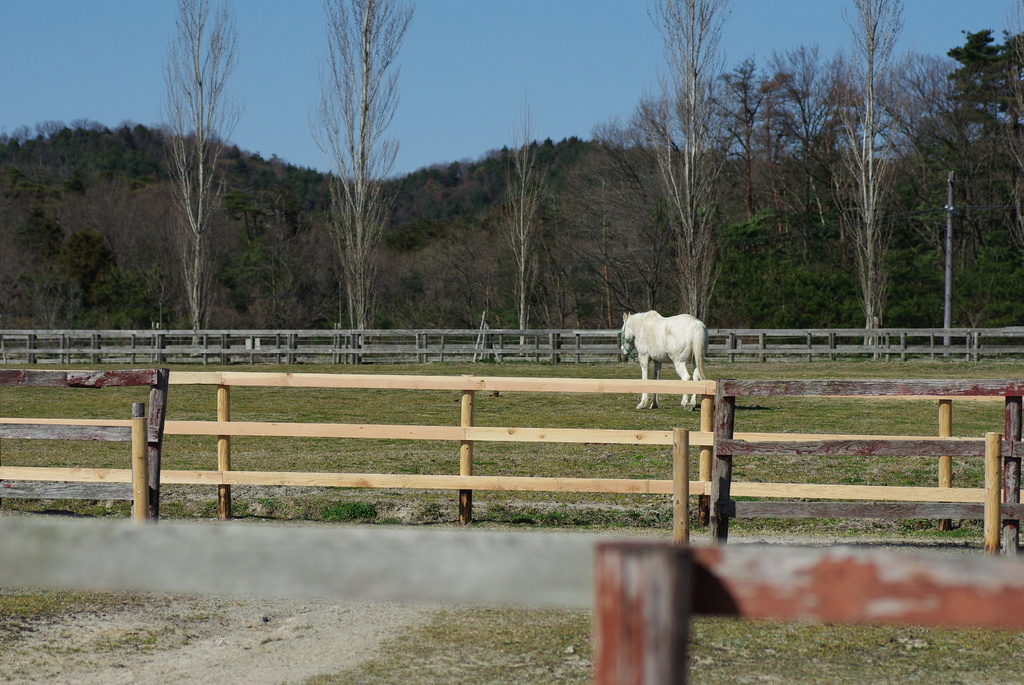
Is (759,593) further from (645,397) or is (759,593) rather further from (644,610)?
(645,397)

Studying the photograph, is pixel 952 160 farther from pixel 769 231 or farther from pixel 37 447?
pixel 37 447

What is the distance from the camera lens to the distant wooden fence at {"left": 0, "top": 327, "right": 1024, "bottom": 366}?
107 feet

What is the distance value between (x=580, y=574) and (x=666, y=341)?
17.7 meters

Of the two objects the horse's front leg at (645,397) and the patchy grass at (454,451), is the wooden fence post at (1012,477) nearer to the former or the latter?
the patchy grass at (454,451)

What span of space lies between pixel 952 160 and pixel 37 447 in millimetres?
40100

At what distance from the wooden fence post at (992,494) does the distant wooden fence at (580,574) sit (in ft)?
19.0

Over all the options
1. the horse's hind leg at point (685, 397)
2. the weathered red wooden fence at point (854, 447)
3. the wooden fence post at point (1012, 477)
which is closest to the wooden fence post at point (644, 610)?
the weathered red wooden fence at point (854, 447)

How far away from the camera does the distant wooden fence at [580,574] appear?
1614 mm

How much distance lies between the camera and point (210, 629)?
5637 mm

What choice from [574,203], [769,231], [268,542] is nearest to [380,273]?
[574,203]

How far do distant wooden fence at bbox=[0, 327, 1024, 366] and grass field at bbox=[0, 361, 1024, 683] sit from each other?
562 centimetres

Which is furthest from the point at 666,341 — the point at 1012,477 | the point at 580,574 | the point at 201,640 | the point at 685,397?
the point at 580,574

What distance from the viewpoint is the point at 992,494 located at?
281 inches

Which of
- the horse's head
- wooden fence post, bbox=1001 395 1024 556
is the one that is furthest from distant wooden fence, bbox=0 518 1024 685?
the horse's head
